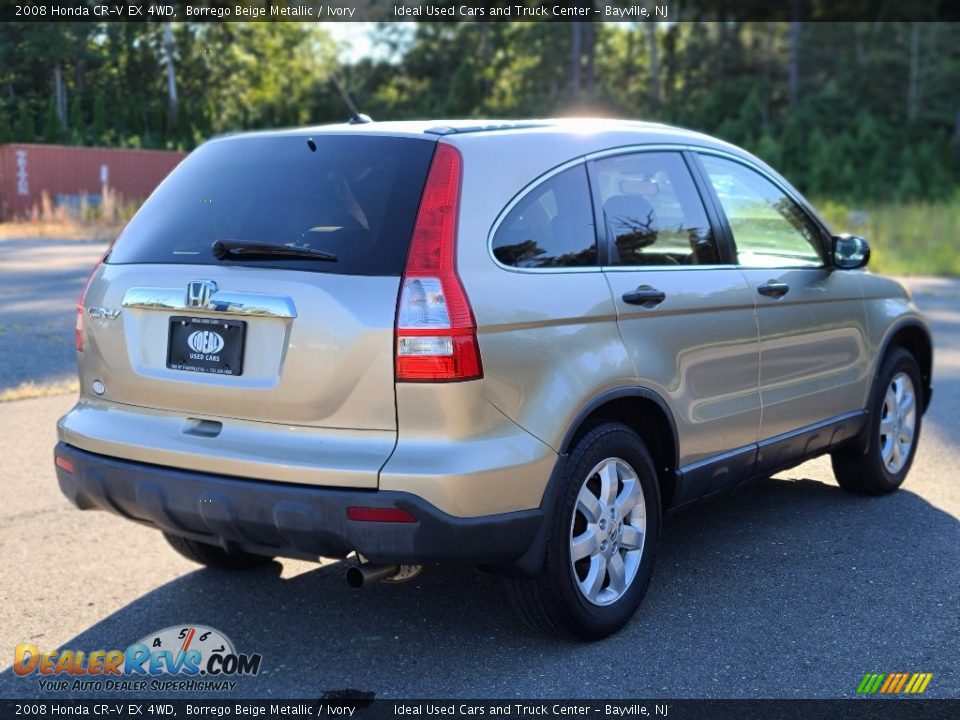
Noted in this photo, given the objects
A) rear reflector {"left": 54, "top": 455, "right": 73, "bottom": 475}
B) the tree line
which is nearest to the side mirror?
rear reflector {"left": 54, "top": 455, "right": 73, "bottom": 475}

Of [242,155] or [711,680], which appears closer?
[711,680]

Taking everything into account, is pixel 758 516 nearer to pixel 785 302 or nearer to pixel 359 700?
pixel 785 302

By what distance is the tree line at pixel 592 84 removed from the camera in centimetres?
4650

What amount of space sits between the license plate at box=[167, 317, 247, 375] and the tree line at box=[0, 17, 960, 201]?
114 feet

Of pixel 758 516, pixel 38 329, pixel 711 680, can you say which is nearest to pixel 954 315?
pixel 758 516

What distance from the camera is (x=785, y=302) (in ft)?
15.4

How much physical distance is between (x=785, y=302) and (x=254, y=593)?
2.55m

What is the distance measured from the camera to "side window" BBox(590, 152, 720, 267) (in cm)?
397

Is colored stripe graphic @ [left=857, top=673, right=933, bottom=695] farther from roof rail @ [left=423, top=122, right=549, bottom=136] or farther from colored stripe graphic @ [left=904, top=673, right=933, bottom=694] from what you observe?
roof rail @ [left=423, top=122, right=549, bottom=136]

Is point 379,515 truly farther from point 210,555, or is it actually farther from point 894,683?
point 894,683

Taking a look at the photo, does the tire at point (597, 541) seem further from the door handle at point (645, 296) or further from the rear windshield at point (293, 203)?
the rear windshield at point (293, 203)

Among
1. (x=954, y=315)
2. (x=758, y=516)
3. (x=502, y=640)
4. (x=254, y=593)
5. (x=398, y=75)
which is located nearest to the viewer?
(x=502, y=640)

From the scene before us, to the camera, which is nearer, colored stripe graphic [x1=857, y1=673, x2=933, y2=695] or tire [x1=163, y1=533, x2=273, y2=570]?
colored stripe graphic [x1=857, y1=673, x2=933, y2=695]

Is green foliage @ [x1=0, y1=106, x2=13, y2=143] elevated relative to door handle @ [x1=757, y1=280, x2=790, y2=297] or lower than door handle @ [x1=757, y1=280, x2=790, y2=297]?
elevated
